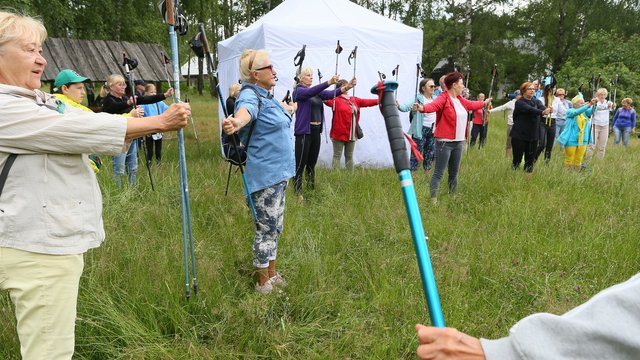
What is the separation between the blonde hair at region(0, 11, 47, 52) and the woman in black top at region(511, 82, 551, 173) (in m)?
6.31

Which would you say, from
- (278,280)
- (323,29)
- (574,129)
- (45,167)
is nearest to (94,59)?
(323,29)

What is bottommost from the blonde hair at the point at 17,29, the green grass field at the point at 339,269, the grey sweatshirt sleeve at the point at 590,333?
the green grass field at the point at 339,269

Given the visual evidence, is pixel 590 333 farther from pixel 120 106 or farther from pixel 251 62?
pixel 120 106

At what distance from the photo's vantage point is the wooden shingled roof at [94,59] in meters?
9.55

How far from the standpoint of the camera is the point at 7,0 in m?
7.57

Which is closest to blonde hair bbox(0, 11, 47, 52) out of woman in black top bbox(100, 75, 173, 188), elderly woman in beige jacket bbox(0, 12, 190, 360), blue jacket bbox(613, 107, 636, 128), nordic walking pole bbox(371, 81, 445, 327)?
elderly woman in beige jacket bbox(0, 12, 190, 360)

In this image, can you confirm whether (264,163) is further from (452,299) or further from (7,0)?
Result: (7,0)

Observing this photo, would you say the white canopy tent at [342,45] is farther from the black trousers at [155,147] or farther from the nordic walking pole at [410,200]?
the nordic walking pole at [410,200]

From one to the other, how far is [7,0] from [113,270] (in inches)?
279

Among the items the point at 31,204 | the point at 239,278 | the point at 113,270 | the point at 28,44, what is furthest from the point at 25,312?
the point at 239,278

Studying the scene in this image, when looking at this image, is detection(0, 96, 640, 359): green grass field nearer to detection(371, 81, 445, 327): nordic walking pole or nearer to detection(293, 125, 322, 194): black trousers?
detection(293, 125, 322, 194): black trousers

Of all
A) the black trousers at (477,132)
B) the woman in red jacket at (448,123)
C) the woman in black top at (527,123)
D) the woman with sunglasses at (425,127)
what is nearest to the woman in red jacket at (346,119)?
the woman with sunglasses at (425,127)

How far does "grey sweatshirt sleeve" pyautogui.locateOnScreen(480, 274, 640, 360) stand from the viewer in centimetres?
86

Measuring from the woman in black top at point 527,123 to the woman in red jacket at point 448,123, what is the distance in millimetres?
1349
